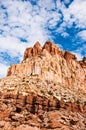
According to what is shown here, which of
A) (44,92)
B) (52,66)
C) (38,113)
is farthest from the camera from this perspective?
(52,66)

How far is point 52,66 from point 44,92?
3080 centimetres

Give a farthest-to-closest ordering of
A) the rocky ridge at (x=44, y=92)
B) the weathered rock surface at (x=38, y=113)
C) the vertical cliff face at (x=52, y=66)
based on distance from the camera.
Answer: the vertical cliff face at (x=52, y=66), the rocky ridge at (x=44, y=92), the weathered rock surface at (x=38, y=113)

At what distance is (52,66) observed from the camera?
462ft

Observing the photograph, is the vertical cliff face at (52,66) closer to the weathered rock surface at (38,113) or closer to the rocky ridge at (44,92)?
the rocky ridge at (44,92)

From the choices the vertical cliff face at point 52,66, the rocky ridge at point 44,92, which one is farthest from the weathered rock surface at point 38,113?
the vertical cliff face at point 52,66

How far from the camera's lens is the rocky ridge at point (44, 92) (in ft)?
Result: 305

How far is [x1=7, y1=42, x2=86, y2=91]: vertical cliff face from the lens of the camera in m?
135

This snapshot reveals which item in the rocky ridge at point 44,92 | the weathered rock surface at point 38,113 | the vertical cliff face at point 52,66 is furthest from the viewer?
the vertical cliff face at point 52,66

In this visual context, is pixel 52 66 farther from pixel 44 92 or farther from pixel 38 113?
pixel 38 113

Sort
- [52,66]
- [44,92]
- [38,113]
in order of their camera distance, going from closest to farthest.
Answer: [38,113]
[44,92]
[52,66]

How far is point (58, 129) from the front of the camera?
88.6 m

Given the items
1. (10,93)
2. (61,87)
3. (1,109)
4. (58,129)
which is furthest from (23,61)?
(58,129)

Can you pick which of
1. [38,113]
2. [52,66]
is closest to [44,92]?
[38,113]

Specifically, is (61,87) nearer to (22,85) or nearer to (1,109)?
(22,85)
